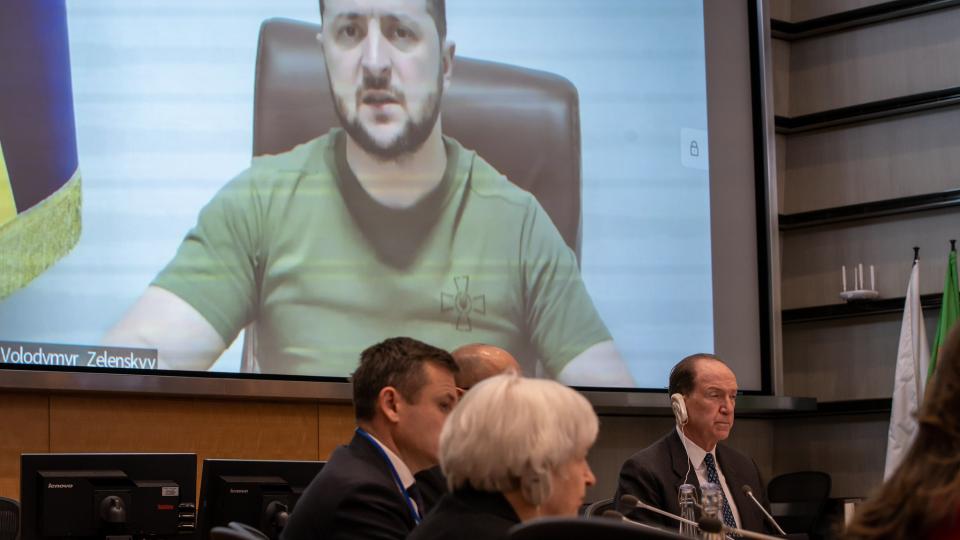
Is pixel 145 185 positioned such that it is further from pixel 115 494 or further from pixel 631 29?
pixel 631 29

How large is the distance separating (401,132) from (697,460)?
2433 mm

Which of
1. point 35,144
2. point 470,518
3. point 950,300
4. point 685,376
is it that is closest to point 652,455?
point 685,376

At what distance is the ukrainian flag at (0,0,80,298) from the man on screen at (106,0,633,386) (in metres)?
0.43

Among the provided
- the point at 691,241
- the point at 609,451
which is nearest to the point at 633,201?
the point at 691,241

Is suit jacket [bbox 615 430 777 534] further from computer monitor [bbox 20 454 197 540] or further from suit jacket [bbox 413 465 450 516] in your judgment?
computer monitor [bbox 20 454 197 540]


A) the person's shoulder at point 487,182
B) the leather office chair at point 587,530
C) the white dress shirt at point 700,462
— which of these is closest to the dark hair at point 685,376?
the white dress shirt at point 700,462

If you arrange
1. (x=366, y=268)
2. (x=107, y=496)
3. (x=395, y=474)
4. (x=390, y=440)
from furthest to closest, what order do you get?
1. (x=366, y=268)
2. (x=107, y=496)
3. (x=390, y=440)
4. (x=395, y=474)

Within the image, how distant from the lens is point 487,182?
20.8 ft

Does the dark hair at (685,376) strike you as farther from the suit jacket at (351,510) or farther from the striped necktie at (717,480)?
the suit jacket at (351,510)

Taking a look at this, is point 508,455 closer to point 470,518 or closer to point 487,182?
point 470,518

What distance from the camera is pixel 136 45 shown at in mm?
5438

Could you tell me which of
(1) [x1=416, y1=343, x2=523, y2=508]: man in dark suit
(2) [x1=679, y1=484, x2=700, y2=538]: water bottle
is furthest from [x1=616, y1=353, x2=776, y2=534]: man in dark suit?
(1) [x1=416, y1=343, x2=523, y2=508]: man in dark suit

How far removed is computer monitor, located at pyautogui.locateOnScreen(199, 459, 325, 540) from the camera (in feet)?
12.0

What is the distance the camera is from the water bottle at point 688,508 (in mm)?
3637
